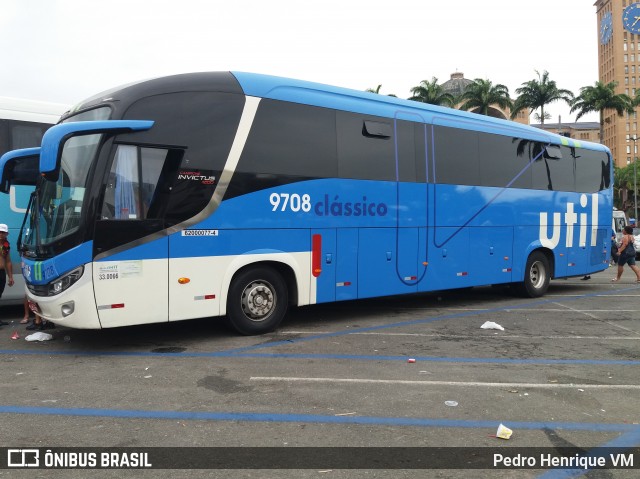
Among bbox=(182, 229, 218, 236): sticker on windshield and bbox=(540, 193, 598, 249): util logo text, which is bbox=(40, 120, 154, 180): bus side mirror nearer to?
bbox=(182, 229, 218, 236): sticker on windshield

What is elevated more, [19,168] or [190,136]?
[190,136]

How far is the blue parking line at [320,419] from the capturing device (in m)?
4.40

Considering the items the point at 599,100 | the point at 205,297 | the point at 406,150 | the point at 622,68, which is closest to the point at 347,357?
the point at 205,297

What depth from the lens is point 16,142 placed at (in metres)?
9.21

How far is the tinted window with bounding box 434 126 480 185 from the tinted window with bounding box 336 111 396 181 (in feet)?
4.20

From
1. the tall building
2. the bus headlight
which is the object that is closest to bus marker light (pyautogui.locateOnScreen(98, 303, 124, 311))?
the bus headlight

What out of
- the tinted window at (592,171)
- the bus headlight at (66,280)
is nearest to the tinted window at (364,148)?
the bus headlight at (66,280)

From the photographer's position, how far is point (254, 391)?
5230 millimetres

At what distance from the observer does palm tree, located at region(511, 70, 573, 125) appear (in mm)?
46375

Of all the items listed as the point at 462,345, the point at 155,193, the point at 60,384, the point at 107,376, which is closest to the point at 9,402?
the point at 60,384

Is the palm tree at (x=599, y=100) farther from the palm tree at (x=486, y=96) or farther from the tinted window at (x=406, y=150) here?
the tinted window at (x=406, y=150)

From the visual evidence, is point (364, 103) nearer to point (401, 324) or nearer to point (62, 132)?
point (401, 324)

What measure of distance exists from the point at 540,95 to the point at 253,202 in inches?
1806

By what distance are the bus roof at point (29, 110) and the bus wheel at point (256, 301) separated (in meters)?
5.17
